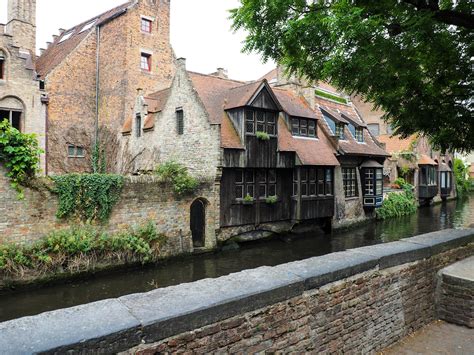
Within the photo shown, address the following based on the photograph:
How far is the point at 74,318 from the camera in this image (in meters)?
2.53

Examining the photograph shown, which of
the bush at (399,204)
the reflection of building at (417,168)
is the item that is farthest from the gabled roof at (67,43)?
the bush at (399,204)

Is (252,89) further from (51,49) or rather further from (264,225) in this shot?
(51,49)

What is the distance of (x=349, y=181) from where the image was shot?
21.8 m

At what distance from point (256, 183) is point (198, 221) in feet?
10.5

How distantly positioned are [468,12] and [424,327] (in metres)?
4.80

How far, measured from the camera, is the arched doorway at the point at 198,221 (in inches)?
612

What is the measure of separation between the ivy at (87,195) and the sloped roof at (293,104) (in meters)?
9.65

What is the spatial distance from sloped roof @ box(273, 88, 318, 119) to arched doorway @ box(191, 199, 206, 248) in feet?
21.9

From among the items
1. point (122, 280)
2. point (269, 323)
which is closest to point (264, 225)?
point (122, 280)

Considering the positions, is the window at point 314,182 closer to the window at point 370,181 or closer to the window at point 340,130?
the window at point 340,130

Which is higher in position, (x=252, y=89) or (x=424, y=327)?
(x=252, y=89)

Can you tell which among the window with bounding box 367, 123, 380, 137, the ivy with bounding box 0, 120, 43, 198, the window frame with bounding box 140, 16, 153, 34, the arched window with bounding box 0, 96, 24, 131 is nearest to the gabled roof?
the window frame with bounding box 140, 16, 153, 34

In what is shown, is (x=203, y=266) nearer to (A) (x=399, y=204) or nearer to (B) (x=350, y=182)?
(B) (x=350, y=182)

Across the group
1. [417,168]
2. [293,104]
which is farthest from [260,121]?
[417,168]
